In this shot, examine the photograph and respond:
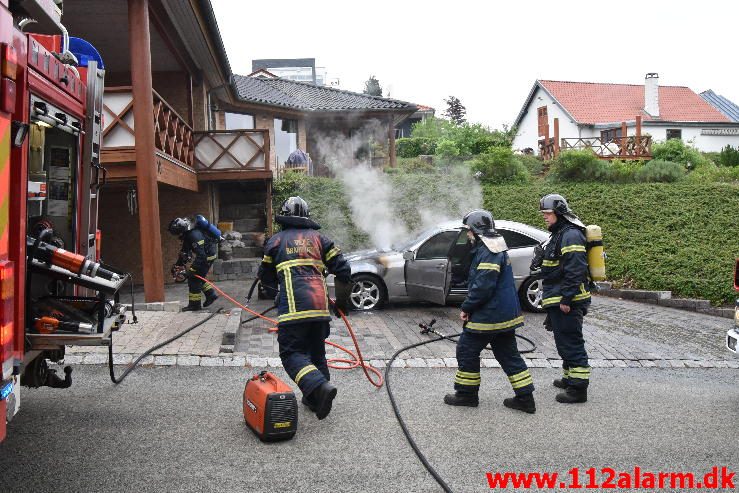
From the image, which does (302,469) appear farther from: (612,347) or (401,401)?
(612,347)

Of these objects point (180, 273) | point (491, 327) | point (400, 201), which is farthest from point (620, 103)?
point (491, 327)

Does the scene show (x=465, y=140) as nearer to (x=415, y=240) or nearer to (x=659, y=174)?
(x=659, y=174)

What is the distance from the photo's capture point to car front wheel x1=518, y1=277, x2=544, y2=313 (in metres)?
9.62

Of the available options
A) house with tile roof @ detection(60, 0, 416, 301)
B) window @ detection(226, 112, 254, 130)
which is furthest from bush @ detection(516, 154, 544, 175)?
window @ detection(226, 112, 254, 130)

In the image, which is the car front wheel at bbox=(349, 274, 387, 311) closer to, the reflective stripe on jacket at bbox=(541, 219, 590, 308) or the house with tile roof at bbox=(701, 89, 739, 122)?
the reflective stripe on jacket at bbox=(541, 219, 590, 308)

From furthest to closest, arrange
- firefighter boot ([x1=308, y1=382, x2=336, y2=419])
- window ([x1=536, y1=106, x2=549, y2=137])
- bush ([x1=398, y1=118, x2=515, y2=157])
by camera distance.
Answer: window ([x1=536, y1=106, x2=549, y2=137]) → bush ([x1=398, y1=118, x2=515, y2=157]) → firefighter boot ([x1=308, y1=382, x2=336, y2=419])

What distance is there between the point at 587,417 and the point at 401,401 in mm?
1558

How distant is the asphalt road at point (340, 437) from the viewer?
3.72 m

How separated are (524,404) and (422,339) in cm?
276

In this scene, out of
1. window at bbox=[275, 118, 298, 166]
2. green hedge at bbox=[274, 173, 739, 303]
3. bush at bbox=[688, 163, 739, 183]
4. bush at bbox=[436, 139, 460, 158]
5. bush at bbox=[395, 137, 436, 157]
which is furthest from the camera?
bush at bbox=[395, 137, 436, 157]

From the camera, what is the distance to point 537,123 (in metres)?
37.7

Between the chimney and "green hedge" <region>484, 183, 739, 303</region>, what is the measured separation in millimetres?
19829

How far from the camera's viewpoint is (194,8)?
10.1 m

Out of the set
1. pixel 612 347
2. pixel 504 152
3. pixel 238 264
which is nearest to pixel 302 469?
pixel 612 347
